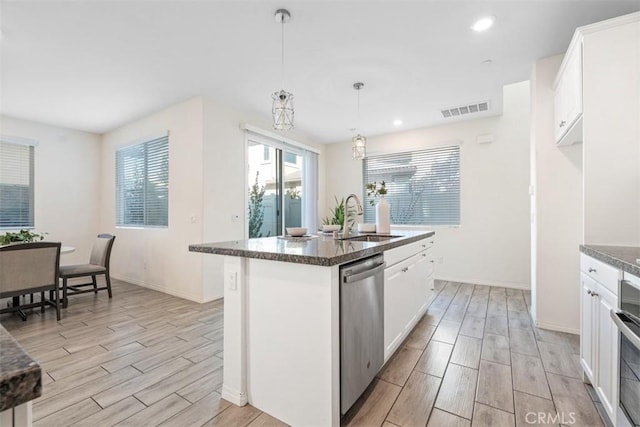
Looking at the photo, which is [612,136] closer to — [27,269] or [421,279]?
[421,279]

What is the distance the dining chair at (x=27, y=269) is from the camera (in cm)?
275

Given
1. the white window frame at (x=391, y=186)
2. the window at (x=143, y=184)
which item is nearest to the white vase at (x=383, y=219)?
the white window frame at (x=391, y=186)

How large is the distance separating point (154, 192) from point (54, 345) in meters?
2.43

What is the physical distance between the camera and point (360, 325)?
1626mm

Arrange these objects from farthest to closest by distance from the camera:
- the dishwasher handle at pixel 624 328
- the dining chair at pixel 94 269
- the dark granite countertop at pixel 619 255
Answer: the dining chair at pixel 94 269, the dark granite countertop at pixel 619 255, the dishwasher handle at pixel 624 328

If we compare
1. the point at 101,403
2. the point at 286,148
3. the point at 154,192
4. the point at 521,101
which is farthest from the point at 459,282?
the point at 154,192

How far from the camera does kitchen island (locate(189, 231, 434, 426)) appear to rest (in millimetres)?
1425

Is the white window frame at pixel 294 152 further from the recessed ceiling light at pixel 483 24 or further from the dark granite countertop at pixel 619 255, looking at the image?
the dark granite countertop at pixel 619 255

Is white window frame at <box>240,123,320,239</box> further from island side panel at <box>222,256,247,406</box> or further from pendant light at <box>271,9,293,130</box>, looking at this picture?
island side panel at <box>222,256,247,406</box>

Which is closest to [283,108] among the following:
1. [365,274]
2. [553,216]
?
[365,274]

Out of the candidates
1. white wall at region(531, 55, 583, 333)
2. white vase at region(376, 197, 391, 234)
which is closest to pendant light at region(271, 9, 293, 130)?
white vase at region(376, 197, 391, 234)

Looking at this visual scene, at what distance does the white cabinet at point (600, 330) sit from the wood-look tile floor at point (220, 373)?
22cm

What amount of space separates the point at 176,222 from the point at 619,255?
4269 mm

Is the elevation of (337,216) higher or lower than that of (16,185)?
lower
